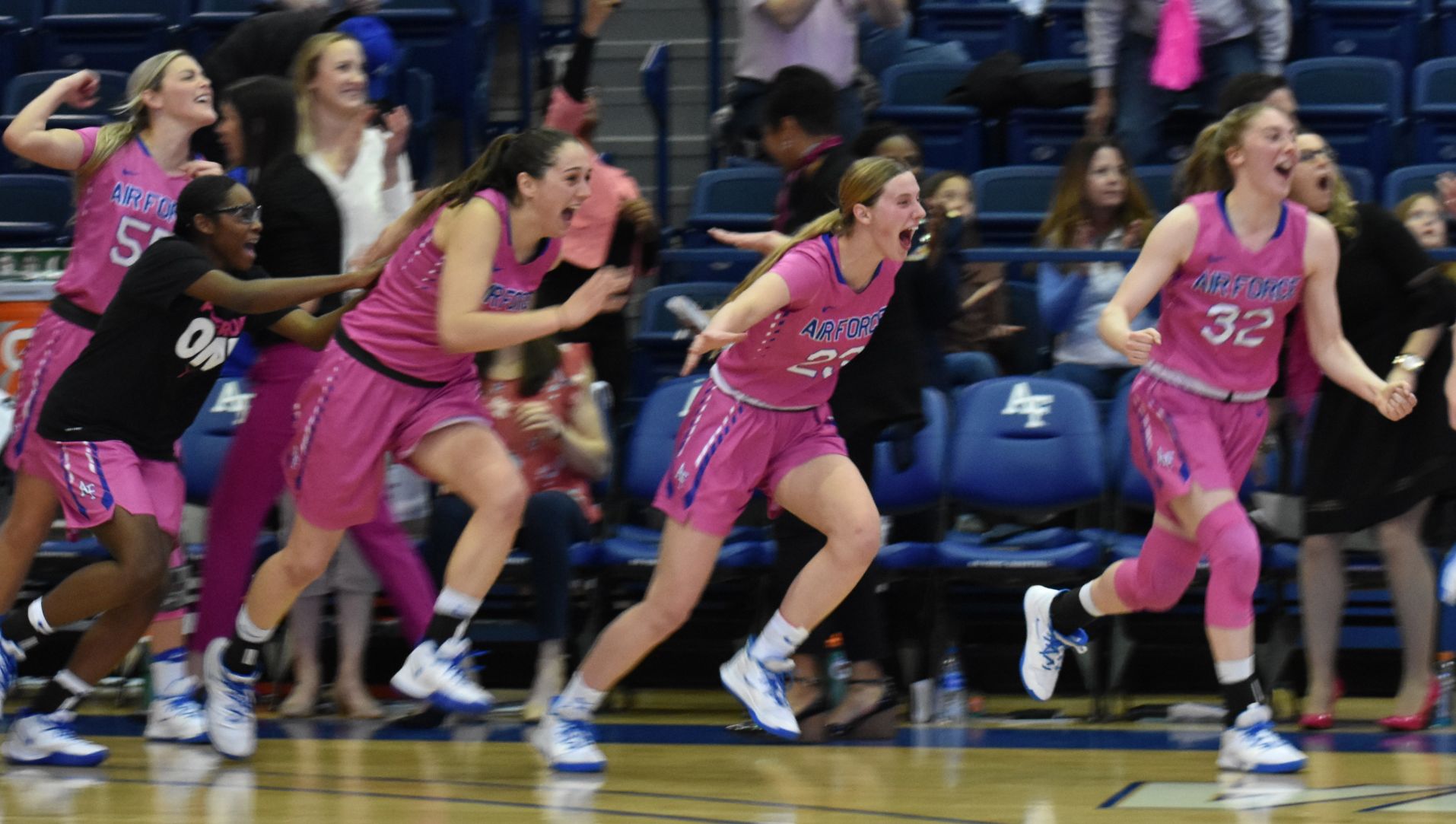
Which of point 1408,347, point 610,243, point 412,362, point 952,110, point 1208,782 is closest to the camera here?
point 1208,782

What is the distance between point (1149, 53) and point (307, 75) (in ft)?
10.9

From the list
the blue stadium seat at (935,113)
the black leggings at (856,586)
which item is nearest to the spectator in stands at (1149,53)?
the blue stadium seat at (935,113)

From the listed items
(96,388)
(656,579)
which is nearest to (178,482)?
(96,388)

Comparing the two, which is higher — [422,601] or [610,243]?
[610,243]

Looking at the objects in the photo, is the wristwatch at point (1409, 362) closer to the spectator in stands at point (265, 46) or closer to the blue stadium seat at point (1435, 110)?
the blue stadium seat at point (1435, 110)

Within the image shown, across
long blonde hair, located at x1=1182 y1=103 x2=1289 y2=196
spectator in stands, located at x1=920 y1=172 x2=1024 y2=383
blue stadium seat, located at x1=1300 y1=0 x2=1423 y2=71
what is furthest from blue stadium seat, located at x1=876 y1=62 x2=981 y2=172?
long blonde hair, located at x1=1182 y1=103 x2=1289 y2=196

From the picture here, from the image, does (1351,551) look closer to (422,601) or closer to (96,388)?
(422,601)

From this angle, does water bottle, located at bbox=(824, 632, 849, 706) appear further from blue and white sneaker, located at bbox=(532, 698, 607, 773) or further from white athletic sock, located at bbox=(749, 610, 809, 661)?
blue and white sneaker, located at bbox=(532, 698, 607, 773)

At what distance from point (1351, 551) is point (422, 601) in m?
2.92

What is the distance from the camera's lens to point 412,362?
507 cm

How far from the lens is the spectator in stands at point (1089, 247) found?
6500 millimetres

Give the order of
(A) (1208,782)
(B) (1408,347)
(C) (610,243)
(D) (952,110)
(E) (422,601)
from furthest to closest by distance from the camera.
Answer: (D) (952,110)
(C) (610,243)
(E) (422,601)
(B) (1408,347)
(A) (1208,782)

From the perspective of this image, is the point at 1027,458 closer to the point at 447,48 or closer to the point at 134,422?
the point at 134,422

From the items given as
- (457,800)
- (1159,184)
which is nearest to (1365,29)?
(1159,184)
